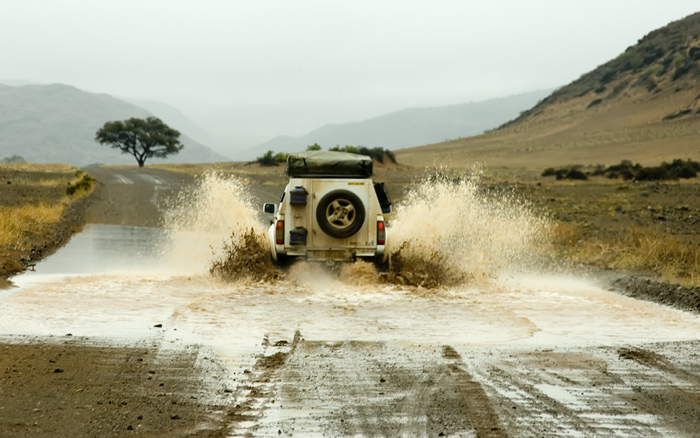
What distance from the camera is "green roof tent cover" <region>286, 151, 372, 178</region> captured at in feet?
43.9

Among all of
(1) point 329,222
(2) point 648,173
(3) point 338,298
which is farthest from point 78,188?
(2) point 648,173

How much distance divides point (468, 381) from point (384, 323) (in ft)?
10.7

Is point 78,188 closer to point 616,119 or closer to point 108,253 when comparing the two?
point 108,253

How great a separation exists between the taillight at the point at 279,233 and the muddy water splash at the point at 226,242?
0.90 meters

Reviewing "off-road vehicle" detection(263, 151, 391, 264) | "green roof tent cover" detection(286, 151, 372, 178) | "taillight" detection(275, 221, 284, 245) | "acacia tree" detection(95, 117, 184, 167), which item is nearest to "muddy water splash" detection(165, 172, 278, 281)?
"taillight" detection(275, 221, 284, 245)

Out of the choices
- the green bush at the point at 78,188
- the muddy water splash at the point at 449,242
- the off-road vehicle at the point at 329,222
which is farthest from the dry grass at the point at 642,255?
the green bush at the point at 78,188

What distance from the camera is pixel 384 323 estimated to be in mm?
10164

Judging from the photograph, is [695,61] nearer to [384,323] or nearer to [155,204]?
[155,204]

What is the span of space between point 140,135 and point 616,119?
67041 mm

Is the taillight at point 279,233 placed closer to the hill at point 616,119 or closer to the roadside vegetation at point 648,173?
the roadside vegetation at point 648,173

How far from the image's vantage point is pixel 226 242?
1692 cm

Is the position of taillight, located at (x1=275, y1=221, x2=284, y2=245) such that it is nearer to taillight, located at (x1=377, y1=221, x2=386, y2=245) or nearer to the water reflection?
taillight, located at (x1=377, y1=221, x2=386, y2=245)

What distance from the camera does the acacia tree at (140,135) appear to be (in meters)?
113

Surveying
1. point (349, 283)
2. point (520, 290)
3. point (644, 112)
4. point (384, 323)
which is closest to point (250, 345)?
point (384, 323)
